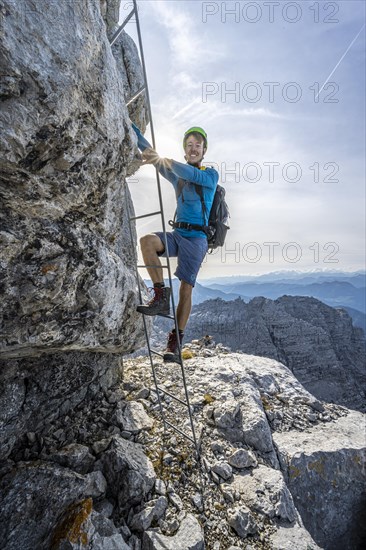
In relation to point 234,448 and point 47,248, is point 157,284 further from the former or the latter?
point 234,448

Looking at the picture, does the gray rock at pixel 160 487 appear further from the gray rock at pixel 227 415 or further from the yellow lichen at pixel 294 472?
the yellow lichen at pixel 294 472

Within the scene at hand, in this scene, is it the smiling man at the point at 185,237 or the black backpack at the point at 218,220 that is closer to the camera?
the smiling man at the point at 185,237

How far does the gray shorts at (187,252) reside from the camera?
6.28 m

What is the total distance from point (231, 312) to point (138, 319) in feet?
298

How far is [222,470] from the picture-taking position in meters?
6.09

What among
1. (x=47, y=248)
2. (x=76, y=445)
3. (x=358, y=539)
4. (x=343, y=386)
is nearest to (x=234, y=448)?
(x=76, y=445)

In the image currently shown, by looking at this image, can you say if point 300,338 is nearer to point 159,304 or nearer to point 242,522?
point 242,522

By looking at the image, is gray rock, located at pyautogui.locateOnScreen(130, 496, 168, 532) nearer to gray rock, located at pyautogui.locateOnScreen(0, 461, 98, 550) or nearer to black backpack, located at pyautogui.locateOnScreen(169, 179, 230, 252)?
gray rock, located at pyautogui.locateOnScreen(0, 461, 98, 550)

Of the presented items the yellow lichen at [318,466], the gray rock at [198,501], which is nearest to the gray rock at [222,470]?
the gray rock at [198,501]

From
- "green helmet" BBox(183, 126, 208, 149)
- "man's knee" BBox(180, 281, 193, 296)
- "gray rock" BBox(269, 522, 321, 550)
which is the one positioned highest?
"green helmet" BBox(183, 126, 208, 149)

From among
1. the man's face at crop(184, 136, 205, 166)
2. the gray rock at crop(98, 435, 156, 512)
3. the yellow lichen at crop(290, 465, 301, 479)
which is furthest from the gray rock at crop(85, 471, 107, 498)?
the man's face at crop(184, 136, 205, 166)

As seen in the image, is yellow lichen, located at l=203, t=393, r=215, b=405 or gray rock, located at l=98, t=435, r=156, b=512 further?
yellow lichen, located at l=203, t=393, r=215, b=405

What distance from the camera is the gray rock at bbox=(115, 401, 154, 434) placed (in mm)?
6305

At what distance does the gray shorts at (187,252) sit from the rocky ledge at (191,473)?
3614 mm
